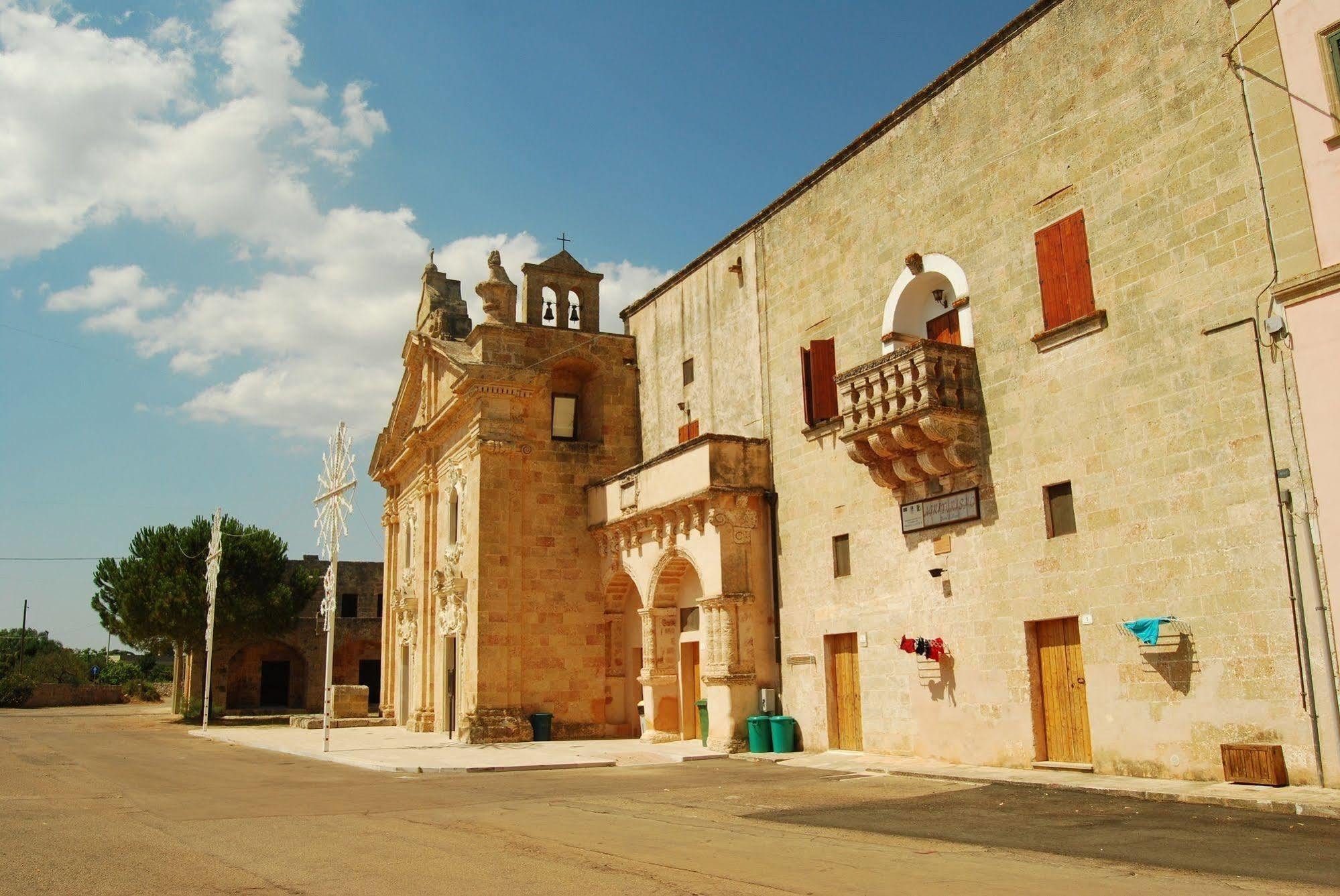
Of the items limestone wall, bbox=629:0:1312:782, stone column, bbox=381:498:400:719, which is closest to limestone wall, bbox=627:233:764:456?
limestone wall, bbox=629:0:1312:782

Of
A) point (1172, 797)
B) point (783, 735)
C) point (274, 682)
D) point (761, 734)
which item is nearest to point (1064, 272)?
point (1172, 797)

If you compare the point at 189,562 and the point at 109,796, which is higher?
the point at 189,562

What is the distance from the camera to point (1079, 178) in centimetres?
1358

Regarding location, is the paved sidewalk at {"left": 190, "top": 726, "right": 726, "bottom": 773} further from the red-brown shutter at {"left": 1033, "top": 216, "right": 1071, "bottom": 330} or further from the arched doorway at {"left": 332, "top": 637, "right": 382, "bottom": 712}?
the arched doorway at {"left": 332, "top": 637, "right": 382, "bottom": 712}

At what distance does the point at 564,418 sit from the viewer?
25.3 metres

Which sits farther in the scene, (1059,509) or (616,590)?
(616,590)

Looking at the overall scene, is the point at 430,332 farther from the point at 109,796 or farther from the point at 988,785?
the point at 988,785

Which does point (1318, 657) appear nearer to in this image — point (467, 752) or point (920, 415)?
point (920, 415)

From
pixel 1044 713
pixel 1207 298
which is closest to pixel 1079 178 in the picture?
pixel 1207 298

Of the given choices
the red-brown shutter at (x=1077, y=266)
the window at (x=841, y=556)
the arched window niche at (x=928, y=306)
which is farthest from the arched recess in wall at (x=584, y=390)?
the red-brown shutter at (x=1077, y=266)

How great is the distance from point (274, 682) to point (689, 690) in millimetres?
33037

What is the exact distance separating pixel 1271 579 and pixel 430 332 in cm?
2321

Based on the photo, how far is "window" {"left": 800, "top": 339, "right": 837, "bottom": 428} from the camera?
A: 18.1 m

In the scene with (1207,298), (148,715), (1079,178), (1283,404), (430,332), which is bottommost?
(148,715)
